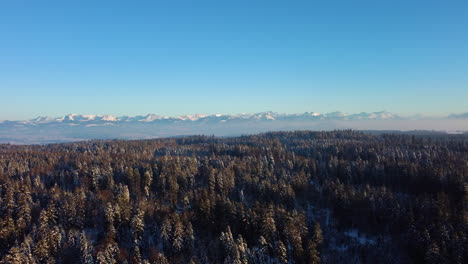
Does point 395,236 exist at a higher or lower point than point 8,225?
lower

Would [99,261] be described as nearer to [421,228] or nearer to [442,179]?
[421,228]

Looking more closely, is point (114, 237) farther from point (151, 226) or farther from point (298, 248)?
point (298, 248)

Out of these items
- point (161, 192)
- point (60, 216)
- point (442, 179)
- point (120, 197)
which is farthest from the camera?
point (161, 192)

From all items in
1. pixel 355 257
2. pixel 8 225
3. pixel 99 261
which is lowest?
pixel 355 257

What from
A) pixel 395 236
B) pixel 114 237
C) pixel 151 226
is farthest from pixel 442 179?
pixel 114 237

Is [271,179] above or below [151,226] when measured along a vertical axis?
above

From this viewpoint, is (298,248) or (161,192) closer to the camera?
(298,248)

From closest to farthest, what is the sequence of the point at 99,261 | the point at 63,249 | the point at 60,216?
the point at 99,261 → the point at 63,249 → the point at 60,216

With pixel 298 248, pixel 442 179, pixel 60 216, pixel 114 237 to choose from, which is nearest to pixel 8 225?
pixel 60 216

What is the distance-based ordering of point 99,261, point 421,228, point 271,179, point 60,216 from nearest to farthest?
point 99,261, point 421,228, point 60,216, point 271,179
